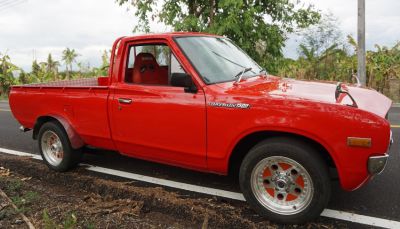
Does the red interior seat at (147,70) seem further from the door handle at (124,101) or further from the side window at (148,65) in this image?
the door handle at (124,101)

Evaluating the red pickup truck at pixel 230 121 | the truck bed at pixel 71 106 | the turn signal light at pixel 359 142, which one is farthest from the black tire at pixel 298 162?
the truck bed at pixel 71 106

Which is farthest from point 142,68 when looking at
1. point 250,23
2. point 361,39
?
point 361,39

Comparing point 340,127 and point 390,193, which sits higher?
point 340,127

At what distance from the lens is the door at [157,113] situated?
13.5ft

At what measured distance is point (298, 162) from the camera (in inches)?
141

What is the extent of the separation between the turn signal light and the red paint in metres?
0.03

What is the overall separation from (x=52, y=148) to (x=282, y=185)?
3.48 m

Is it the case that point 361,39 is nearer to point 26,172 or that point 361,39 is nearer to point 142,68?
point 142,68

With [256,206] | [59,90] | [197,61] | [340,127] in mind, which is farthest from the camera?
[59,90]

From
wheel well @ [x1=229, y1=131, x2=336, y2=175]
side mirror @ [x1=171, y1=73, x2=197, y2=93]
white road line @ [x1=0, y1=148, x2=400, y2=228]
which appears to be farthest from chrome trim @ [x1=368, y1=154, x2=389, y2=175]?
side mirror @ [x1=171, y1=73, x2=197, y2=93]

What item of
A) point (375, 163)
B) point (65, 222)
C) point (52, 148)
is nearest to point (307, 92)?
point (375, 163)

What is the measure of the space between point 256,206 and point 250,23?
27.5 ft

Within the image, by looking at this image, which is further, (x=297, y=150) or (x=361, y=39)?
(x=361, y=39)

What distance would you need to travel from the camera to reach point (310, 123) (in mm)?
3438
